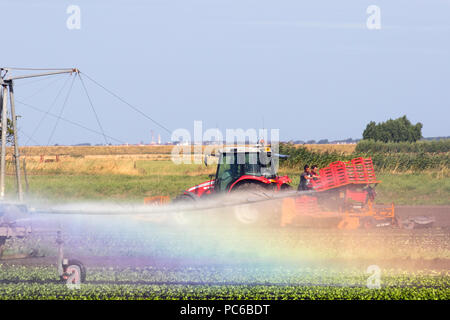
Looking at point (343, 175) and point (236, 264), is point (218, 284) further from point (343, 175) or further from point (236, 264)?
point (343, 175)

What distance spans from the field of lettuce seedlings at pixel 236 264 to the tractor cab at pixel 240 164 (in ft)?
4.56

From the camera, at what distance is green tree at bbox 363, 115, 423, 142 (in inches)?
3305

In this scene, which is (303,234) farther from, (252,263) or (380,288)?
(380,288)

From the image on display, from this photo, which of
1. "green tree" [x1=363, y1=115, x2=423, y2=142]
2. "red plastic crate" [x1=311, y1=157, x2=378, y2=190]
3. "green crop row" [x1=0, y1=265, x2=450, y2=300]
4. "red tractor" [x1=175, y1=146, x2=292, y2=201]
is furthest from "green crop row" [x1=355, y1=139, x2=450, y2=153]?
"green crop row" [x1=0, y1=265, x2=450, y2=300]

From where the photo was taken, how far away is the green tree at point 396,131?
83.9m

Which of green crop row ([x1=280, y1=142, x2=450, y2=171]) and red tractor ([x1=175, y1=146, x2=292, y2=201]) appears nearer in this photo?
red tractor ([x1=175, y1=146, x2=292, y2=201])

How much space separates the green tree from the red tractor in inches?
2706

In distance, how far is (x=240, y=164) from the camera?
16.8 metres

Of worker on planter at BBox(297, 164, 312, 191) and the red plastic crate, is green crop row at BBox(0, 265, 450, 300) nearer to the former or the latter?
worker on planter at BBox(297, 164, 312, 191)

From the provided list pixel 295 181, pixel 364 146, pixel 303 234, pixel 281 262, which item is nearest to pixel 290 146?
pixel 295 181

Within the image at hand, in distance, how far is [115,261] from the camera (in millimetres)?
14445

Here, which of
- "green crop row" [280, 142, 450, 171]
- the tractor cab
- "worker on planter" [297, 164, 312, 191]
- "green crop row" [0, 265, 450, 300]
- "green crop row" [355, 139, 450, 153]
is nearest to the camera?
"green crop row" [0, 265, 450, 300]

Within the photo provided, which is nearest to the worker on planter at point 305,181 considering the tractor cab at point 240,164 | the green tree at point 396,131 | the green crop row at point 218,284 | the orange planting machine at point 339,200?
the orange planting machine at point 339,200

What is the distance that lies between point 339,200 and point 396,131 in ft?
227
